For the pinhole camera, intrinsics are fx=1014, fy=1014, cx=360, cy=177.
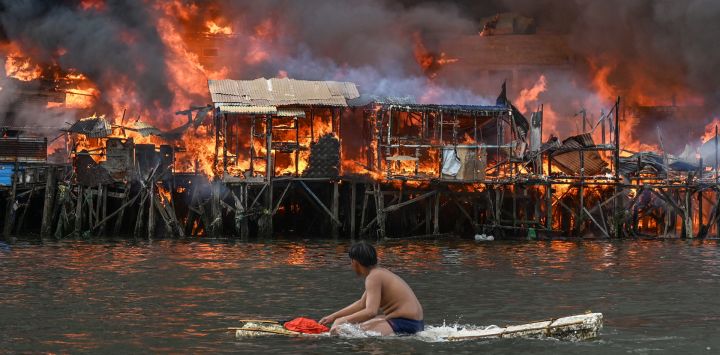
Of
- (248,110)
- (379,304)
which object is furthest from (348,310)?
(248,110)

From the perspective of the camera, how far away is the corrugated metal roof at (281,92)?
43812 mm

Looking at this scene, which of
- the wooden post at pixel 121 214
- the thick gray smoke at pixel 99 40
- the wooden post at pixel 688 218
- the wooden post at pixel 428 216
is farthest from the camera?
the thick gray smoke at pixel 99 40

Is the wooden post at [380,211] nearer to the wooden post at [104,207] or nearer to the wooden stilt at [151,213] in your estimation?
the wooden stilt at [151,213]

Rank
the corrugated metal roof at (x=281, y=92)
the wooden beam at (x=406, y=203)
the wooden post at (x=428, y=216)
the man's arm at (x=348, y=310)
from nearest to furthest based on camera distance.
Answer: the man's arm at (x=348, y=310), the wooden beam at (x=406, y=203), the wooden post at (x=428, y=216), the corrugated metal roof at (x=281, y=92)

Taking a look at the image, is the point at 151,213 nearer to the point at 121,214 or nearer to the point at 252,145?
the point at 121,214

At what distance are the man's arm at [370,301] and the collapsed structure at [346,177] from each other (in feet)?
87.5

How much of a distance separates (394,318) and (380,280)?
0.81 m

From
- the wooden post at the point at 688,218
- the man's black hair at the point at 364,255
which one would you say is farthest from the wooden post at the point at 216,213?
the man's black hair at the point at 364,255

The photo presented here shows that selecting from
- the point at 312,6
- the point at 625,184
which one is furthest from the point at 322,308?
the point at 312,6

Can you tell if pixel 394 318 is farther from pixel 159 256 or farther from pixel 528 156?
pixel 528 156

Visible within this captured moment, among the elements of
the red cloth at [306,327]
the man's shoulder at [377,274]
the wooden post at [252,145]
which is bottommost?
the red cloth at [306,327]

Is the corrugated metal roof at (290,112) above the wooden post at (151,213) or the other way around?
above

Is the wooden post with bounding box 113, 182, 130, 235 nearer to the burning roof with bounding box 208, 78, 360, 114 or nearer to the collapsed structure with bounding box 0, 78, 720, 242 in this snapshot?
the collapsed structure with bounding box 0, 78, 720, 242

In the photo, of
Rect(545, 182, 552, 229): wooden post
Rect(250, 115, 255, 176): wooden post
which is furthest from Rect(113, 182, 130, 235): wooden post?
Rect(545, 182, 552, 229): wooden post
